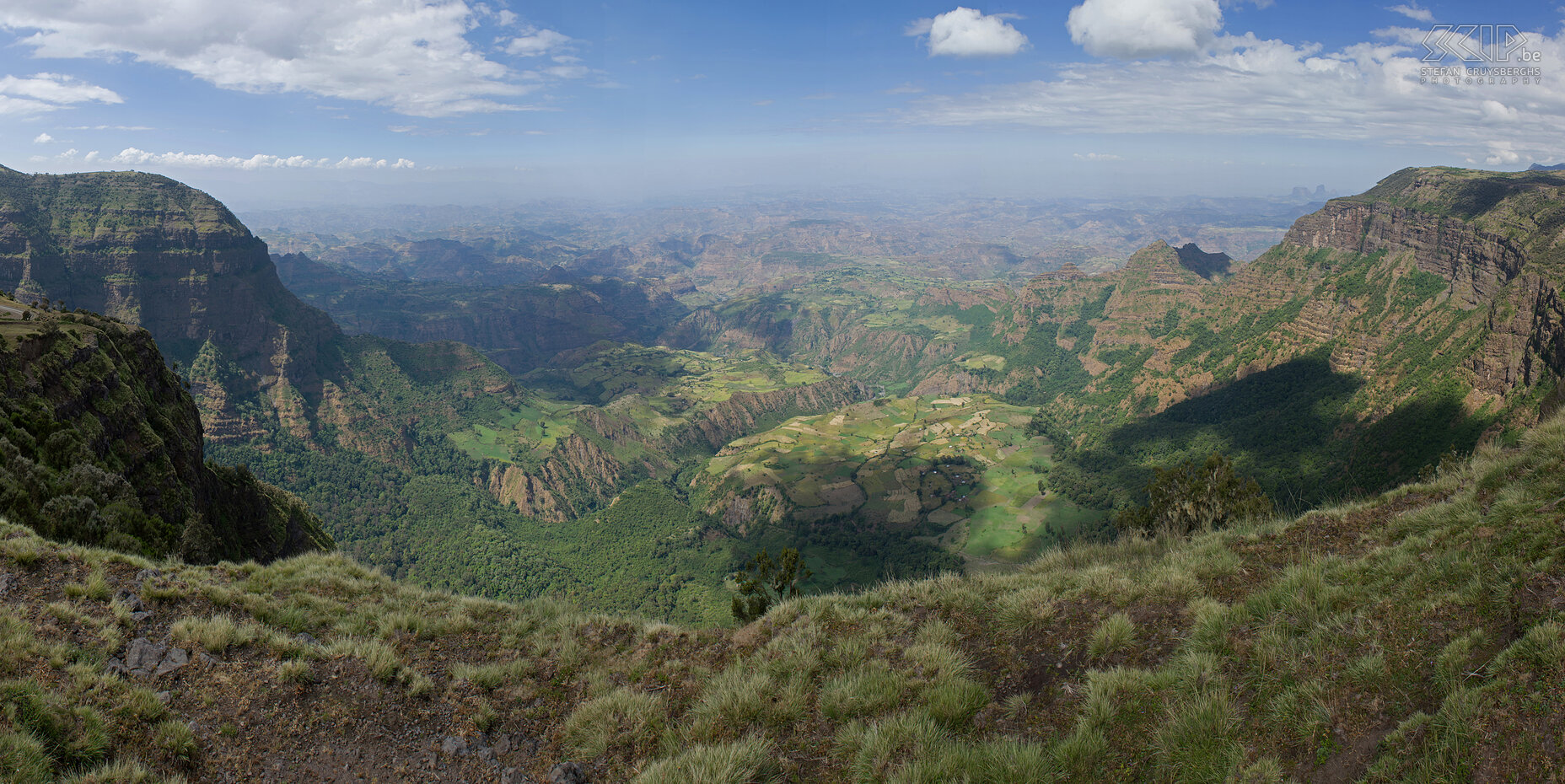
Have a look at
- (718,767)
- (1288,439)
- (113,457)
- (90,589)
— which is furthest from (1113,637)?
(1288,439)

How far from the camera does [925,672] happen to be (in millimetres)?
10180

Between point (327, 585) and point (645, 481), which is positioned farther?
point (645, 481)

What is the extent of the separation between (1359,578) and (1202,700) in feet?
14.0

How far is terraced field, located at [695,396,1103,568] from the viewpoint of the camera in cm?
10019

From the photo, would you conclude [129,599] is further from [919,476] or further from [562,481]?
[562,481]

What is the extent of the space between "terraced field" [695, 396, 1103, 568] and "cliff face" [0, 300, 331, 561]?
3182 inches

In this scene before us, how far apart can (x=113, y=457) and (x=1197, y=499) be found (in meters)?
46.3

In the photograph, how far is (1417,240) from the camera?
10069cm

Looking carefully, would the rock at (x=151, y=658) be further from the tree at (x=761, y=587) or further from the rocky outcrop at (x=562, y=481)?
the rocky outcrop at (x=562, y=481)

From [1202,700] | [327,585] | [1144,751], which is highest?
[1202,700]

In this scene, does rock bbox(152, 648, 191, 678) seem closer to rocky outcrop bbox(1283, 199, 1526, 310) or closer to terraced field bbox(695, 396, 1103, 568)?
terraced field bbox(695, 396, 1103, 568)

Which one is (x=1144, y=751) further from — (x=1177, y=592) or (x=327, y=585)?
(x=327, y=585)

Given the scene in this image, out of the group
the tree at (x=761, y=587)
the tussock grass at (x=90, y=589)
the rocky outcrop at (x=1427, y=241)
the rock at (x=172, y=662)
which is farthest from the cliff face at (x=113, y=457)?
the rocky outcrop at (x=1427, y=241)

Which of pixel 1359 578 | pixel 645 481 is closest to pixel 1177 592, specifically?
pixel 1359 578
